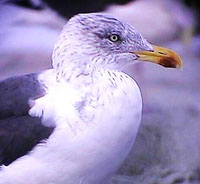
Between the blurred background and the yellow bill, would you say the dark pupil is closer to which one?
the yellow bill

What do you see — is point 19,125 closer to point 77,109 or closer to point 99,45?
point 77,109

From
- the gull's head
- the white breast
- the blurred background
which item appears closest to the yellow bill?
the gull's head

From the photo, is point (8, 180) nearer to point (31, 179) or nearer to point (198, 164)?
point (31, 179)

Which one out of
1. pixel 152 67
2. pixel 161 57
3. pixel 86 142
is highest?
pixel 161 57

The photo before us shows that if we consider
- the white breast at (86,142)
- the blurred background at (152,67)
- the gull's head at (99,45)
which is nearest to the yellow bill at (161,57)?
the gull's head at (99,45)

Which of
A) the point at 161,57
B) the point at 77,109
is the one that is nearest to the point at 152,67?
the point at 161,57

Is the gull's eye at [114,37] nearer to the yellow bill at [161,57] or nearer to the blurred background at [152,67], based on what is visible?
the yellow bill at [161,57]
